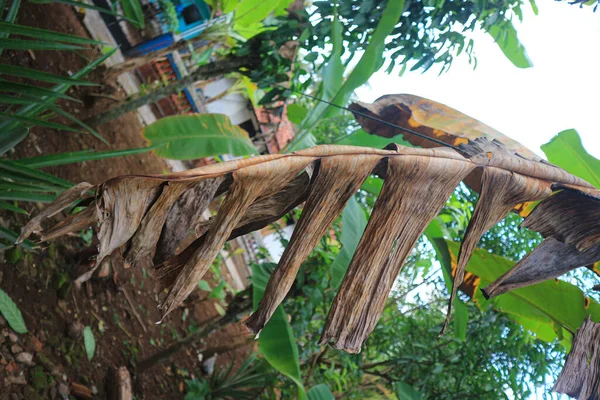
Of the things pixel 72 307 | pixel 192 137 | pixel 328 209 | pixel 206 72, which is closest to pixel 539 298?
pixel 328 209

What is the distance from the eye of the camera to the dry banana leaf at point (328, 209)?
541 mm

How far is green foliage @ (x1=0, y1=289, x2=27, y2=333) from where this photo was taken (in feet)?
4.86

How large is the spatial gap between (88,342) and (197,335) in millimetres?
638

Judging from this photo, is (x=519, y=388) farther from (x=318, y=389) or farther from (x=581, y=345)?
Result: (x=581, y=345)

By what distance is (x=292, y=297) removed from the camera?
2.60 m

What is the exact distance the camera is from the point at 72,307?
1.96m

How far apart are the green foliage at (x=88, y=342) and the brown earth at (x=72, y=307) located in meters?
0.02

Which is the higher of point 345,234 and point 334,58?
point 334,58

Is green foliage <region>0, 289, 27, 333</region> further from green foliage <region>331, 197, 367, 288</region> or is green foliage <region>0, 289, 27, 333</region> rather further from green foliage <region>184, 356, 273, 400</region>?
green foliage <region>184, 356, 273, 400</region>

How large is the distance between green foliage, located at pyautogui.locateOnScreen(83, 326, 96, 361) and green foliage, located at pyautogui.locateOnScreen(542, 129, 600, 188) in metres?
1.83

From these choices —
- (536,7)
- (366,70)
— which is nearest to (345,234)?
(366,70)

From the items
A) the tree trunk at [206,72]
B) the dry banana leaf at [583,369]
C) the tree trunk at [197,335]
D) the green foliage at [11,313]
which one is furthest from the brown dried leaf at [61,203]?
the tree trunk at [206,72]

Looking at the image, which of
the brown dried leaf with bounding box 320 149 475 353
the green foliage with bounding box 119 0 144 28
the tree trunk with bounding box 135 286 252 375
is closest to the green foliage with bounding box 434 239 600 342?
the brown dried leaf with bounding box 320 149 475 353

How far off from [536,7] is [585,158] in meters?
Answer: 1.08
